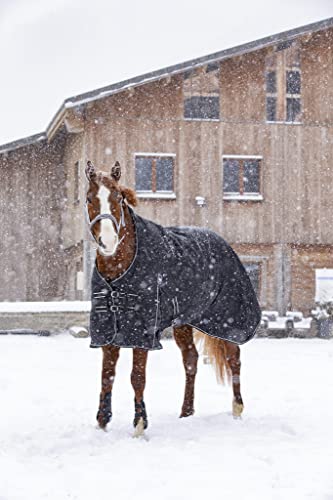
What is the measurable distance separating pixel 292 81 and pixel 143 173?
4711mm

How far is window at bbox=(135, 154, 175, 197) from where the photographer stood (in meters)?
19.0

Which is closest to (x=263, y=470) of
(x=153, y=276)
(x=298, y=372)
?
(x=153, y=276)

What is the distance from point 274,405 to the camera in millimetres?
7379

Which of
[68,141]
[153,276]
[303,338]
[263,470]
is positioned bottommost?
[303,338]

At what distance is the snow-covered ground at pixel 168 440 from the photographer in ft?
14.1

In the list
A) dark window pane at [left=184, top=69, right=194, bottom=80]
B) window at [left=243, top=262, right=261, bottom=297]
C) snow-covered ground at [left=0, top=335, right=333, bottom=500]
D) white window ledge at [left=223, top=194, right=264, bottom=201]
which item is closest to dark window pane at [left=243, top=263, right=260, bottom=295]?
window at [left=243, top=262, right=261, bottom=297]

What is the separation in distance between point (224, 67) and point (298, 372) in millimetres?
11131

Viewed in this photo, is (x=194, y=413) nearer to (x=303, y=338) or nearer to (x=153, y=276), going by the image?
(x=153, y=276)

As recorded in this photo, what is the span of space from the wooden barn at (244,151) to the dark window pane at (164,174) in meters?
0.03

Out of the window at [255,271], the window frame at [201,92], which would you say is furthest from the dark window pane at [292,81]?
the window at [255,271]

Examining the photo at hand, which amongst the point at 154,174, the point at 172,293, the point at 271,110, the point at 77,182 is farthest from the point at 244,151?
the point at 172,293

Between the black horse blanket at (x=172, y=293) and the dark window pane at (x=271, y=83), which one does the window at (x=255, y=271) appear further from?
the black horse blanket at (x=172, y=293)

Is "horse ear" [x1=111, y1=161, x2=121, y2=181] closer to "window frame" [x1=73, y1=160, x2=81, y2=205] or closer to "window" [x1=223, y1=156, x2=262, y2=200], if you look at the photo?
"window" [x1=223, y1=156, x2=262, y2=200]

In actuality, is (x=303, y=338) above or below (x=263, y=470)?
below
